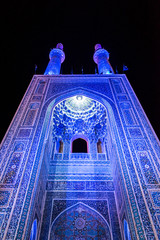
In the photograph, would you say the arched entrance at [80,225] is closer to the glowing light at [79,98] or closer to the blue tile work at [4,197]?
the blue tile work at [4,197]

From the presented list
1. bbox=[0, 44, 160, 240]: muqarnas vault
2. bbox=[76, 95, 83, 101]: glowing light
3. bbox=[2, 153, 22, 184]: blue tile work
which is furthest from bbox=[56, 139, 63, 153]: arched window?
bbox=[2, 153, 22, 184]: blue tile work

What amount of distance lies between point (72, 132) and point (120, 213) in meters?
3.77

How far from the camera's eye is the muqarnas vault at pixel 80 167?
384 centimetres

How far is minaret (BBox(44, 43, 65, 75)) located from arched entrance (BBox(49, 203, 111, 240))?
252 inches

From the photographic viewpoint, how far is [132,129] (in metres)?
5.59

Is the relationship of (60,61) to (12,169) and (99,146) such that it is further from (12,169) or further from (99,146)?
(12,169)

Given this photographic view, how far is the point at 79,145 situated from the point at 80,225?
12.4 feet

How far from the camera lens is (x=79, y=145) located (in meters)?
8.41

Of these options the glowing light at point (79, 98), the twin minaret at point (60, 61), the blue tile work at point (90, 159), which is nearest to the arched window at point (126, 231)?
the blue tile work at point (90, 159)

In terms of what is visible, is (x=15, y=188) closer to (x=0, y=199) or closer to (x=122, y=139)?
(x=0, y=199)

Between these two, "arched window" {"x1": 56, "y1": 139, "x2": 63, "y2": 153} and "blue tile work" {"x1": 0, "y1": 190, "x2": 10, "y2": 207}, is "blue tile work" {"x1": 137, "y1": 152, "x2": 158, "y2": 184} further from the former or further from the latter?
"arched window" {"x1": 56, "y1": 139, "x2": 63, "y2": 153}

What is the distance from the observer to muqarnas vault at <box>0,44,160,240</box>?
12.6 feet

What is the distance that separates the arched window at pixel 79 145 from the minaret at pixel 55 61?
354 centimetres

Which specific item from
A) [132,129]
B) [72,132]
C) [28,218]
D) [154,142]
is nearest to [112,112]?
[132,129]
